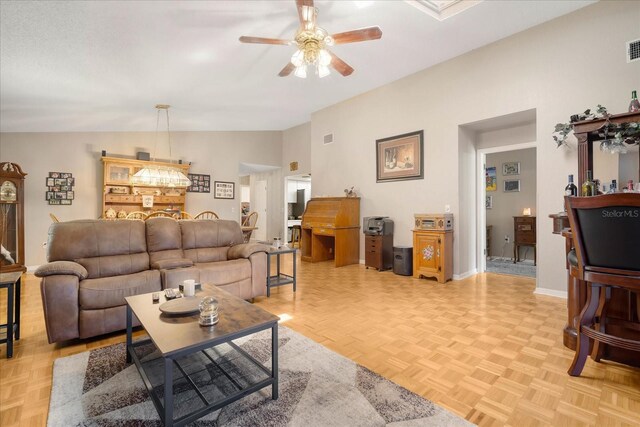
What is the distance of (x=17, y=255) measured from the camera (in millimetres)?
5180

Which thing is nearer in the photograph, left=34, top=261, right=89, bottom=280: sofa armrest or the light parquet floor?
the light parquet floor

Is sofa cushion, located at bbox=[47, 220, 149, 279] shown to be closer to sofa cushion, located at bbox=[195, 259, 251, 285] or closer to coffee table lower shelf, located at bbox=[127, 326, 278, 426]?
sofa cushion, located at bbox=[195, 259, 251, 285]

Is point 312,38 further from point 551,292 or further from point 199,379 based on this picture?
point 551,292

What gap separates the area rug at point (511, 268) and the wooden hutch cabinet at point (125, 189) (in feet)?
21.8

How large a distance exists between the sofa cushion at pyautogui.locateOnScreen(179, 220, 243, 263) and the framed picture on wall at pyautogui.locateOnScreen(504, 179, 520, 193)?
19.0 ft

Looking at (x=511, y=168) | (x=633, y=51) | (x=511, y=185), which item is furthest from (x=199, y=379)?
(x=511, y=168)

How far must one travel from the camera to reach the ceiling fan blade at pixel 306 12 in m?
2.53

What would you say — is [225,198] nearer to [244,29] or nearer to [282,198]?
[282,198]

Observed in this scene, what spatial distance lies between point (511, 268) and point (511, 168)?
237 cm

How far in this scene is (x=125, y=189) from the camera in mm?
6262

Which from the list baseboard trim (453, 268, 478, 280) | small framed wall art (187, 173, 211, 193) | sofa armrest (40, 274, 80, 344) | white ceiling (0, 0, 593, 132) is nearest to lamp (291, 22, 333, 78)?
white ceiling (0, 0, 593, 132)

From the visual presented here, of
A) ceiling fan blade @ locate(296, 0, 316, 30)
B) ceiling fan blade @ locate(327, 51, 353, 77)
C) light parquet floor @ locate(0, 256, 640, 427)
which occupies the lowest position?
light parquet floor @ locate(0, 256, 640, 427)

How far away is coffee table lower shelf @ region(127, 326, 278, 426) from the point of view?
1.38 meters

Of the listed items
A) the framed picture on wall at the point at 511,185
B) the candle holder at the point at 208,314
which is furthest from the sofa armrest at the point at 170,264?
the framed picture on wall at the point at 511,185
